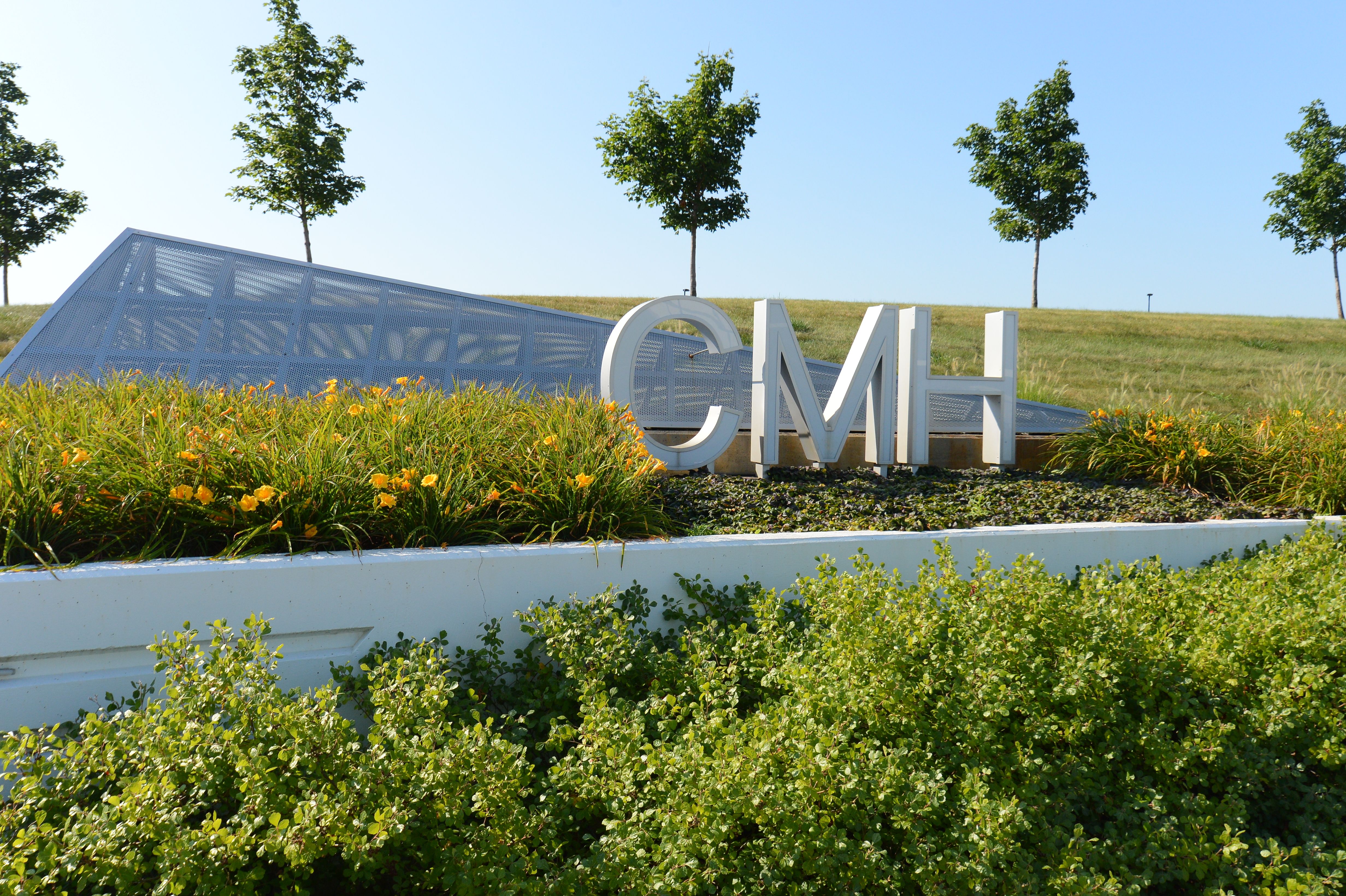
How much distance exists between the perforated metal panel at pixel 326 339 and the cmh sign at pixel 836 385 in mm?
1554

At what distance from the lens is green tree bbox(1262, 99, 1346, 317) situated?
27234 millimetres

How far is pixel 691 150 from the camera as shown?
58.2 feet

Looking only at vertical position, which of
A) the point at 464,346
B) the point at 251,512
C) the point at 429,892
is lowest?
the point at 429,892

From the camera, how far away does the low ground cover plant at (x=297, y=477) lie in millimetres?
3494

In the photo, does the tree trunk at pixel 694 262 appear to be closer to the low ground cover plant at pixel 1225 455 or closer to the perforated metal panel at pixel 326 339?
the perforated metal panel at pixel 326 339

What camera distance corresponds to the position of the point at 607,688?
3.18 meters

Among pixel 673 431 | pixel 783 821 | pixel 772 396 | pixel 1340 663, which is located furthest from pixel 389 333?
pixel 1340 663

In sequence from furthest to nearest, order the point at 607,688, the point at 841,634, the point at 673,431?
the point at 673,431
the point at 607,688
the point at 841,634

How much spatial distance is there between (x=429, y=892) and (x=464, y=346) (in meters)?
6.60

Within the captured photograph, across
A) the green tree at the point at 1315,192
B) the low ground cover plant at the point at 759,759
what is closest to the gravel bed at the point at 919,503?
the low ground cover plant at the point at 759,759

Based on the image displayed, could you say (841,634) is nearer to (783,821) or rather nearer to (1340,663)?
(783,821)

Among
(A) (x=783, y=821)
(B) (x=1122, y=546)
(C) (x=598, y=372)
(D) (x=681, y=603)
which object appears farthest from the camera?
(C) (x=598, y=372)

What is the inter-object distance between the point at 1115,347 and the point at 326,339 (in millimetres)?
21128

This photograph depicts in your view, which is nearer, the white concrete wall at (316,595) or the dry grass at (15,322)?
the white concrete wall at (316,595)
